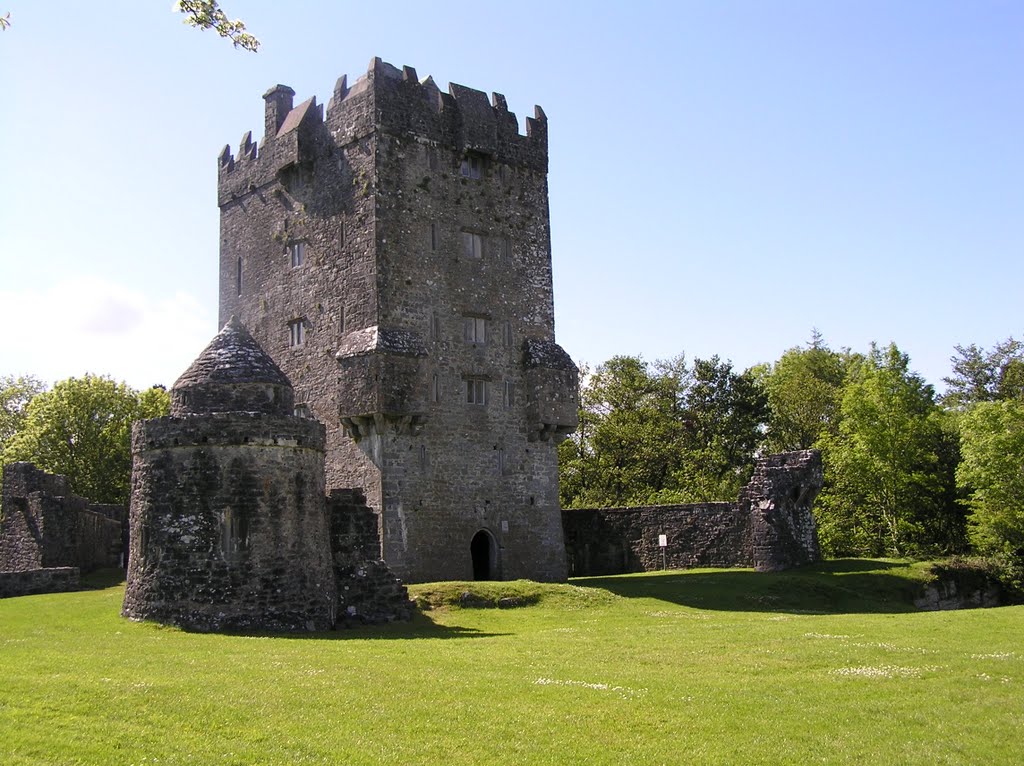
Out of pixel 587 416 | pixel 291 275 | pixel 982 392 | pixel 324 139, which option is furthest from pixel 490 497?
pixel 982 392

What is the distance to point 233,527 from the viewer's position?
24.5m

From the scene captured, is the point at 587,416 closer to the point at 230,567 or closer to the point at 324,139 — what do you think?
the point at 324,139

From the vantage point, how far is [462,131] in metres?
42.4

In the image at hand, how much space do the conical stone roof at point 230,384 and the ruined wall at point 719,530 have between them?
1953cm

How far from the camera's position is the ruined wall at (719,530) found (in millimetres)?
39500

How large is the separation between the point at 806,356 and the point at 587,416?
21691 millimetres

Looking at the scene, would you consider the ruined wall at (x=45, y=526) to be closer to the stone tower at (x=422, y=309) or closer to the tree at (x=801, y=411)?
the stone tower at (x=422, y=309)

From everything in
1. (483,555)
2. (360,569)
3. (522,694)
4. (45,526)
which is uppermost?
(45,526)

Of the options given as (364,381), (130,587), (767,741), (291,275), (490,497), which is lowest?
(767,741)

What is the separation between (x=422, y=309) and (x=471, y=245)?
3.85 m

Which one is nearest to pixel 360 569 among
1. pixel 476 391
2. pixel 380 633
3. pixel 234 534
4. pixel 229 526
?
pixel 380 633

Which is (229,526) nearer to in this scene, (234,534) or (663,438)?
(234,534)

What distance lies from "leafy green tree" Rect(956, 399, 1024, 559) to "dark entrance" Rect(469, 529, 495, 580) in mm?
19673

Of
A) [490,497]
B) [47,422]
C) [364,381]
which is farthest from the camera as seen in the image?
[47,422]
